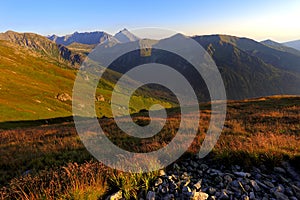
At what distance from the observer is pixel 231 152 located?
364 inches

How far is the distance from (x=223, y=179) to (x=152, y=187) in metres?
2.27

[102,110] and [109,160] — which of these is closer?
[109,160]

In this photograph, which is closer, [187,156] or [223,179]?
[223,179]

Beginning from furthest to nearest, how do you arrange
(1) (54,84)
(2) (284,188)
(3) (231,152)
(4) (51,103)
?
(1) (54,84) < (4) (51,103) < (3) (231,152) < (2) (284,188)

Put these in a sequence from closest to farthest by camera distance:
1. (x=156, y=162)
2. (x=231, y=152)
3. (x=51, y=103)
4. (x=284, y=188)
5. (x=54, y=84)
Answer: (x=284, y=188) < (x=156, y=162) < (x=231, y=152) < (x=51, y=103) < (x=54, y=84)

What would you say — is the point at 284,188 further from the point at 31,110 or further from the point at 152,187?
the point at 31,110

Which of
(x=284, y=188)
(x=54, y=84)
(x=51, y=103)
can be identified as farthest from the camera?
(x=54, y=84)

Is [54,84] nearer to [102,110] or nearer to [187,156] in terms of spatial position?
[102,110]

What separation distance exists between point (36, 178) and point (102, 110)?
493 feet

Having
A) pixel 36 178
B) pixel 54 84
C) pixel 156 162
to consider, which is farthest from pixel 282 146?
pixel 54 84

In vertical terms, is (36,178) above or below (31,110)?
above

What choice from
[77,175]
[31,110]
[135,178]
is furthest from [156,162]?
[31,110]

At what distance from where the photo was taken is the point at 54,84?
600ft

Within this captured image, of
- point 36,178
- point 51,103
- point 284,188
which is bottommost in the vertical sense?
point 51,103
